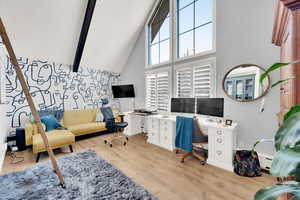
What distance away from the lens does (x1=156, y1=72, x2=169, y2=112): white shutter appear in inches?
144

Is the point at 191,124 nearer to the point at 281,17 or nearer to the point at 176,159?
the point at 176,159

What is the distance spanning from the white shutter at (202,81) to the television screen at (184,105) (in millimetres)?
310

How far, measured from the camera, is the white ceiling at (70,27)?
276cm

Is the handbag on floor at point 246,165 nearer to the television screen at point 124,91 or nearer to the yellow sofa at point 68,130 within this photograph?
the yellow sofa at point 68,130

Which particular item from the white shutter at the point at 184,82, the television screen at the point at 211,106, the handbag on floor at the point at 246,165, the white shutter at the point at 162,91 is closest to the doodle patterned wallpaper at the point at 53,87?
the white shutter at the point at 162,91

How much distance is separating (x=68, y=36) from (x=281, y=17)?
4150mm

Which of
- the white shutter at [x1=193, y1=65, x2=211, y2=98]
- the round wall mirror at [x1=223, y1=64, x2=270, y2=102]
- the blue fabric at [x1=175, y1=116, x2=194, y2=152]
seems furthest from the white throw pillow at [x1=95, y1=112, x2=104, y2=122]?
the round wall mirror at [x1=223, y1=64, x2=270, y2=102]

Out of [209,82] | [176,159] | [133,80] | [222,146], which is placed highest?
[133,80]

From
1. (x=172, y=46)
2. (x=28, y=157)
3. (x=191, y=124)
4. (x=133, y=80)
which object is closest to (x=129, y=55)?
(x=133, y=80)

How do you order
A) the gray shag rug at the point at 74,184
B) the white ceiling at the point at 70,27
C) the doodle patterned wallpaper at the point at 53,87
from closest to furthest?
the gray shag rug at the point at 74,184 < the white ceiling at the point at 70,27 < the doodle patterned wallpaper at the point at 53,87

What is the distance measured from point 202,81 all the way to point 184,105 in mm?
666

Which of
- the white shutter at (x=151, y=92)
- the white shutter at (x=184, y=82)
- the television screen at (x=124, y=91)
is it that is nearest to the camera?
the white shutter at (x=184, y=82)

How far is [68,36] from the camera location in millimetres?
3453

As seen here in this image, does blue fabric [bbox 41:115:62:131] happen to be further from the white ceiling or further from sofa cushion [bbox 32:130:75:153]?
the white ceiling
